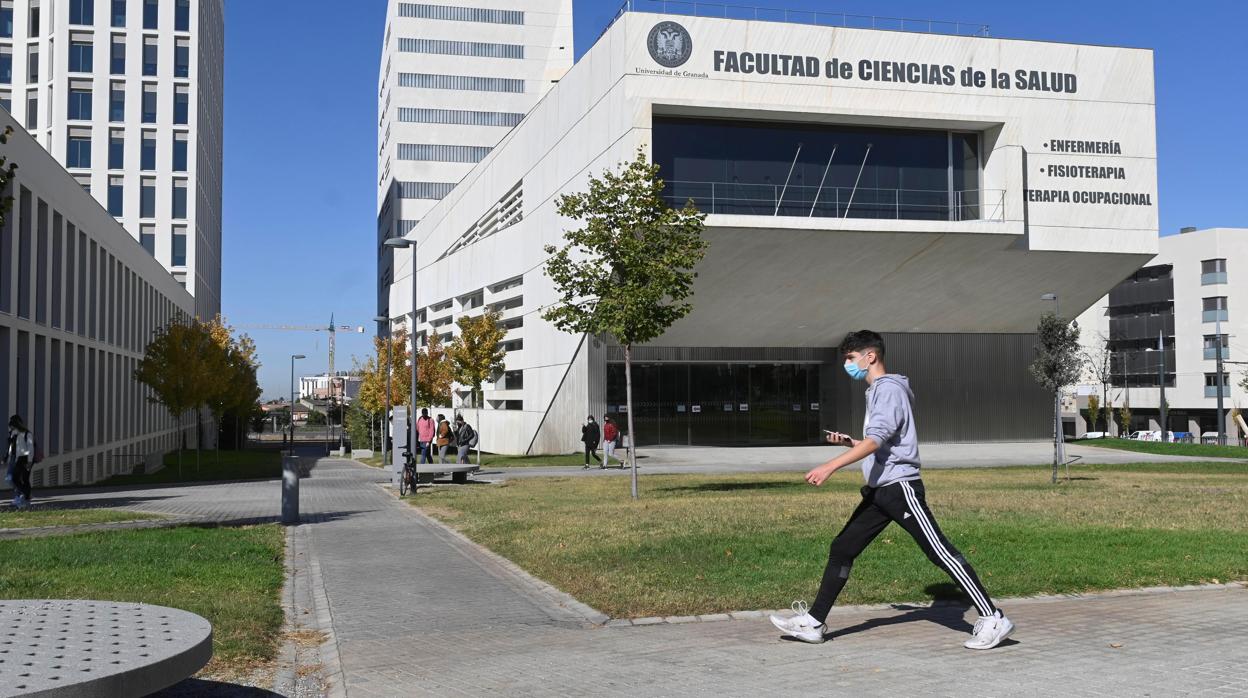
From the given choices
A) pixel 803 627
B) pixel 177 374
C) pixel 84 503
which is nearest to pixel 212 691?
pixel 803 627

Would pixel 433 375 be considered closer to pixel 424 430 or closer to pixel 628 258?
pixel 424 430

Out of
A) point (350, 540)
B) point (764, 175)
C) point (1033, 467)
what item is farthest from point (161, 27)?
point (350, 540)

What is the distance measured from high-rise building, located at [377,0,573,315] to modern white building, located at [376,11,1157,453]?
154 ft

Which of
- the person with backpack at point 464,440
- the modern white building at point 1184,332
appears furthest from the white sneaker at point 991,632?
the modern white building at point 1184,332

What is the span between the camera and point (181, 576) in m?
9.72

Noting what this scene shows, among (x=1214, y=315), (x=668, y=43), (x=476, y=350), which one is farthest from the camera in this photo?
(x=1214, y=315)

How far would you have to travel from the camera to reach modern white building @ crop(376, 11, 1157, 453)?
1443 inches

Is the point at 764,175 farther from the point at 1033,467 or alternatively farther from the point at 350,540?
the point at 350,540

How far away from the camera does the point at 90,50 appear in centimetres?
6216

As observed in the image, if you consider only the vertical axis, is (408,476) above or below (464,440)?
below

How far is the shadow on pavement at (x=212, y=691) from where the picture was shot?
19.3 ft

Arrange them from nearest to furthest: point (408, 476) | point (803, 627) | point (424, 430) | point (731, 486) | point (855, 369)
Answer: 1. point (803, 627)
2. point (855, 369)
3. point (731, 486)
4. point (408, 476)
5. point (424, 430)

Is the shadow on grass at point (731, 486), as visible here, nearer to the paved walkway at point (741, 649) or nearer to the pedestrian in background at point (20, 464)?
the pedestrian in background at point (20, 464)

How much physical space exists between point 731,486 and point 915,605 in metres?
15.1
